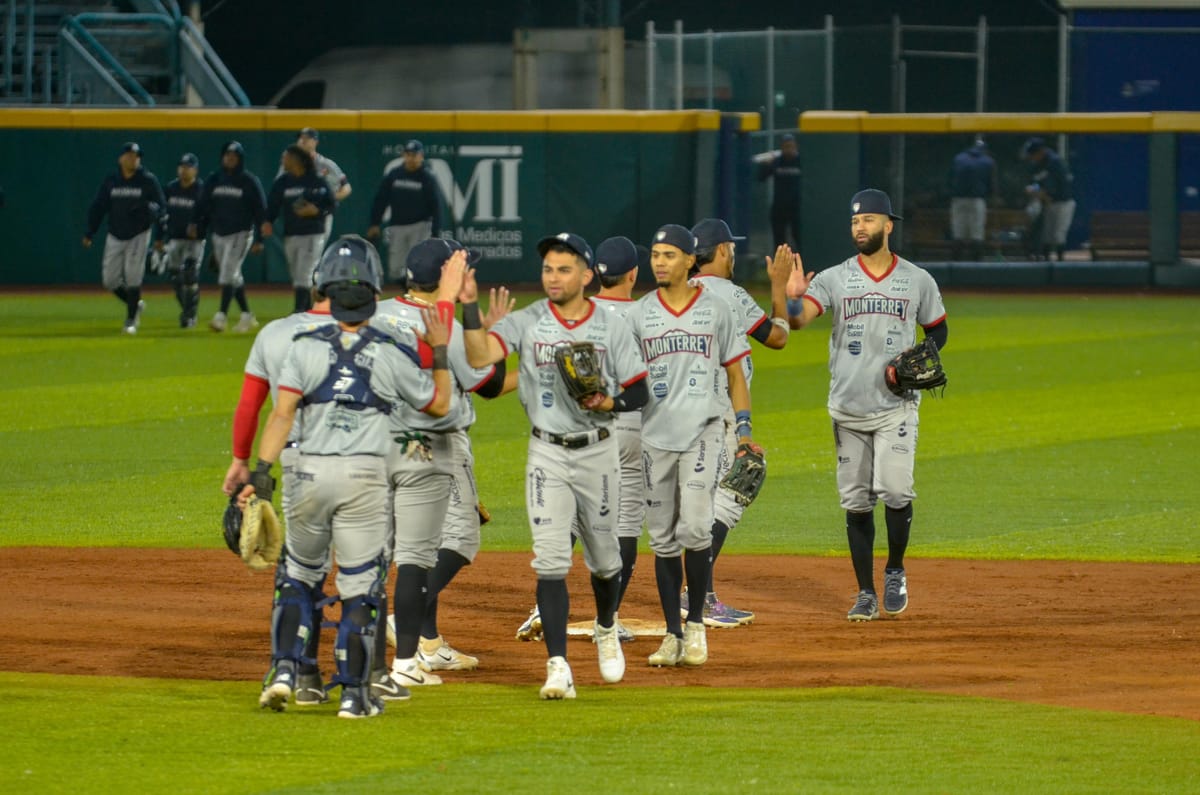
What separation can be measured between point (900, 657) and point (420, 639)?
7.01 ft

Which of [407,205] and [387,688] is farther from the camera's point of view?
[407,205]

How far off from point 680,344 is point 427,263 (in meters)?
1.33

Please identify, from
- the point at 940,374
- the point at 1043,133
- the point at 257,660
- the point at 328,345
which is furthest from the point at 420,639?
the point at 1043,133

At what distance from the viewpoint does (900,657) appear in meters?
8.32

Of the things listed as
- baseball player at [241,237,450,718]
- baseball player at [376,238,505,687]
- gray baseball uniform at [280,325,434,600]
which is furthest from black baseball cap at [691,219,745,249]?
gray baseball uniform at [280,325,434,600]

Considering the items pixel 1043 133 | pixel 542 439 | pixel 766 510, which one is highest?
pixel 1043 133

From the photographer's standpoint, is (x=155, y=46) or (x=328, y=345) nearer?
(x=328, y=345)

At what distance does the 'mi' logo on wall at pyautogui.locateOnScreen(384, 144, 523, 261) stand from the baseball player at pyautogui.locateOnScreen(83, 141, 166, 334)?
688 cm

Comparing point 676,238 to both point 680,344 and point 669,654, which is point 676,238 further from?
point 669,654

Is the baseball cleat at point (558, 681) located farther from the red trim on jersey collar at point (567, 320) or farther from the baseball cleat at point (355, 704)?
the red trim on jersey collar at point (567, 320)

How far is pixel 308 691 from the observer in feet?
23.6

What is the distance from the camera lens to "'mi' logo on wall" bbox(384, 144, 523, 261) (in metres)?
28.4

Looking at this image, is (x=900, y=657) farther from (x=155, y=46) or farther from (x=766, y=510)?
(x=155, y=46)

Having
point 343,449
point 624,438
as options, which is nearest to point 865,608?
point 624,438
